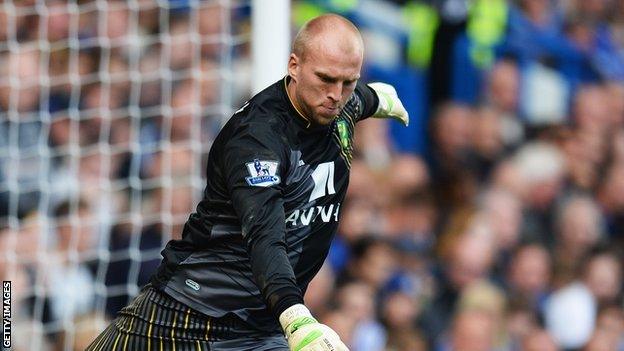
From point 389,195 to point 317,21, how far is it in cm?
517

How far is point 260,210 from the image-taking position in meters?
4.24

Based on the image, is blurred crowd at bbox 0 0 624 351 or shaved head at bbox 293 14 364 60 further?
blurred crowd at bbox 0 0 624 351

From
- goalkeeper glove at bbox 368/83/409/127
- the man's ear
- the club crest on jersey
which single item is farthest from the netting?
the club crest on jersey

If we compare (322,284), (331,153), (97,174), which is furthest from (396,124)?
(331,153)

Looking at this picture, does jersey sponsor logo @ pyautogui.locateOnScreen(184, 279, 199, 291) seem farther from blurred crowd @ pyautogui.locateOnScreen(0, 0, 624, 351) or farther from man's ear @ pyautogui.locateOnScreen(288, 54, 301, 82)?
blurred crowd @ pyautogui.locateOnScreen(0, 0, 624, 351)

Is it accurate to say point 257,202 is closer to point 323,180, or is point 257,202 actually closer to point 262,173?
point 262,173

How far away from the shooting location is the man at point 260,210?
434 centimetres

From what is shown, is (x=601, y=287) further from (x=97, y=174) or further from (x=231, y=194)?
(x=231, y=194)

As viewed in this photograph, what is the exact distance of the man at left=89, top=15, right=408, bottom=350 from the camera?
14.3ft

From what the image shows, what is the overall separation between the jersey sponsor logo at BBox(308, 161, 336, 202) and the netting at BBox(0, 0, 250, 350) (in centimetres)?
335

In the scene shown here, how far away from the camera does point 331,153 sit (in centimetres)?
483

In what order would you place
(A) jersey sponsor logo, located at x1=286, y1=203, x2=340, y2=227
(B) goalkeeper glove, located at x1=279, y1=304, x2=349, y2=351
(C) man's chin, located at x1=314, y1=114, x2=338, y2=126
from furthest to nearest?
1. (A) jersey sponsor logo, located at x1=286, y1=203, x2=340, y2=227
2. (C) man's chin, located at x1=314, y1=114, x2=338, y2=126
3. (B) goalkeeper glove, located at x1=279, y1=304, x2=349, y2=351

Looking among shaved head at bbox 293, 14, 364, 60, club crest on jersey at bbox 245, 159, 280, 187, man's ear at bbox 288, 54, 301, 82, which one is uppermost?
shaved head at bbox 293, 14, 364, 60

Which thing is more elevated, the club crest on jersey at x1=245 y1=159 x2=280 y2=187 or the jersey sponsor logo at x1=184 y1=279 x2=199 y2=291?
the club crest on jersey at x1=245 y1=159 x2=280 y2=187
